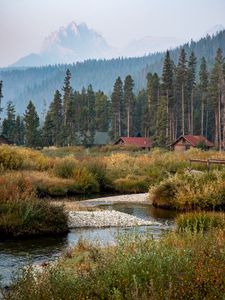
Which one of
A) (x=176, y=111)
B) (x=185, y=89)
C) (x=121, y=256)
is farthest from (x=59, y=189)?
(x=176, y=111)

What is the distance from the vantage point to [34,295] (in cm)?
614

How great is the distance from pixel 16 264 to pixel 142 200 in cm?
1594

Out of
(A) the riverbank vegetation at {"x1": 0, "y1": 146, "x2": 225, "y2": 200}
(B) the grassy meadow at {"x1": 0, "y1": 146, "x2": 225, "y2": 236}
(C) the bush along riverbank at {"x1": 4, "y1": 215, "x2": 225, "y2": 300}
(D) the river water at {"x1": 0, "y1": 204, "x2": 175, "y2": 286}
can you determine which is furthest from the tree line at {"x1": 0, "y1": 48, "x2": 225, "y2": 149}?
(C) the bush along riverbank at {"x1": 4, "y1": 215, "x2": 225, "y2": 300}

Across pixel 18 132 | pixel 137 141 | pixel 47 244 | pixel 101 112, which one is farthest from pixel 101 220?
pixel 101 112

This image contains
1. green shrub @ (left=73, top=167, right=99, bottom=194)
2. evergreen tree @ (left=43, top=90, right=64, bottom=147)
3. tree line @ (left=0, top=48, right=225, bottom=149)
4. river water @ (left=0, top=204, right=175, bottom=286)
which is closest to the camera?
river water @ (left=0, top=204, right=175, bottom=286)

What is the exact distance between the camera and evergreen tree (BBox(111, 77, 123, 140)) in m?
104

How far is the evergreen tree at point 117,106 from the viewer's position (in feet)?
341

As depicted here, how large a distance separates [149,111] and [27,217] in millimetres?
83878

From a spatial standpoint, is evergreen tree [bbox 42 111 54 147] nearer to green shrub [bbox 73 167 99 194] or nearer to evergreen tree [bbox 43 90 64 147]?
evergreen tree [bbox 43 90 64 147]

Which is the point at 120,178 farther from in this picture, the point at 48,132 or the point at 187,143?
the point at 48,132

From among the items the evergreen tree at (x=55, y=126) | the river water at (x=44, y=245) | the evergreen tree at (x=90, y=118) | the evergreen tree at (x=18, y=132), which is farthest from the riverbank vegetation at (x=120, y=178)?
the evergreen tree at (x=18, y=132)

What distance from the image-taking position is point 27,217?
1633 centimetres

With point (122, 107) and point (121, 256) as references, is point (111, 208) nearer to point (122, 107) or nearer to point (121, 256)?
point (121, 256)

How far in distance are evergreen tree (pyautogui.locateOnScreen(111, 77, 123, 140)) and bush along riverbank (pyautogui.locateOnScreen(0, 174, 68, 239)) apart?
84778mm
